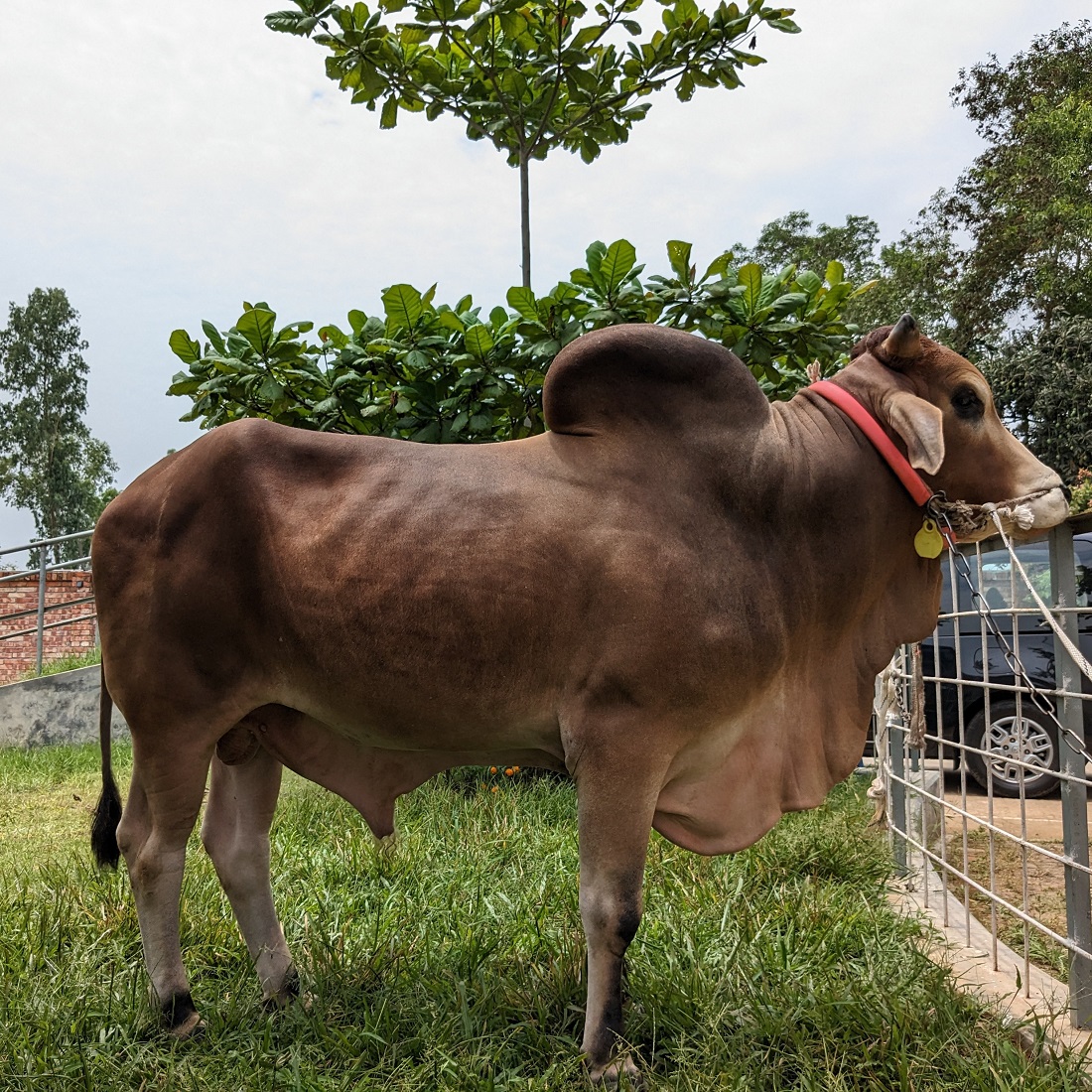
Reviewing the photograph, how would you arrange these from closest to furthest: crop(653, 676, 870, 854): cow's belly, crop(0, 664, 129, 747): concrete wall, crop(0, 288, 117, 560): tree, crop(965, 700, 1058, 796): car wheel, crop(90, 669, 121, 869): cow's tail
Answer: crop(653, 676, 870, 854): cow's belly
crop(90, 669, 121, 869): cow's tail
crop(965, 700, 1058, 796): car wheel
crop(0, 664, 129, 747): concrete wall
crop(0, 288, 117, 560): tree

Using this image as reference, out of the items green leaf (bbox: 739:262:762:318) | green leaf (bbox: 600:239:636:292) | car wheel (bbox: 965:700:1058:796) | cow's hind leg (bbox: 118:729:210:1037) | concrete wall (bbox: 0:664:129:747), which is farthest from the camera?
concrete wall (bbox: 0:664:129:747)

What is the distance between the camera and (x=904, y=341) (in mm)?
2234

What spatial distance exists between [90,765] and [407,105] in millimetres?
5250

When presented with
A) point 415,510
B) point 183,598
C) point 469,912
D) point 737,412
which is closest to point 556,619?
point 415,510

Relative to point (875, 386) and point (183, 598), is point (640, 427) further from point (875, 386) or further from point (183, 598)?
point (183, 598)

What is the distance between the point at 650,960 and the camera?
2.84 meters

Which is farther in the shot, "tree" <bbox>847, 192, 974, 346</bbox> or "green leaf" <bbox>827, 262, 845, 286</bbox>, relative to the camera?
"tree" <bbox>847, 192, 974, 346</bbox>

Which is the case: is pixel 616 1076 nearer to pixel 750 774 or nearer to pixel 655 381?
pixel 750 774

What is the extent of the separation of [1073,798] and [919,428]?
1.31 metres

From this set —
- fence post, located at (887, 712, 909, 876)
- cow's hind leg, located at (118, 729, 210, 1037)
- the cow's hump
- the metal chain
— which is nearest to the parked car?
fence post, located at (887, 712, 909, 876)

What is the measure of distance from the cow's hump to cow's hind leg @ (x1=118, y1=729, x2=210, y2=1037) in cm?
133

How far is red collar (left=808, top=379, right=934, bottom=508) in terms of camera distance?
2.20m

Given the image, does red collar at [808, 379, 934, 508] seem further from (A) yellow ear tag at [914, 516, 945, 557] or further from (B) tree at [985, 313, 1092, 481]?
(B) tree at [985, 313, 1092, 481]

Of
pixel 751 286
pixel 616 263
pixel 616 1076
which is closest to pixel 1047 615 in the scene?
pixel 616 1076
